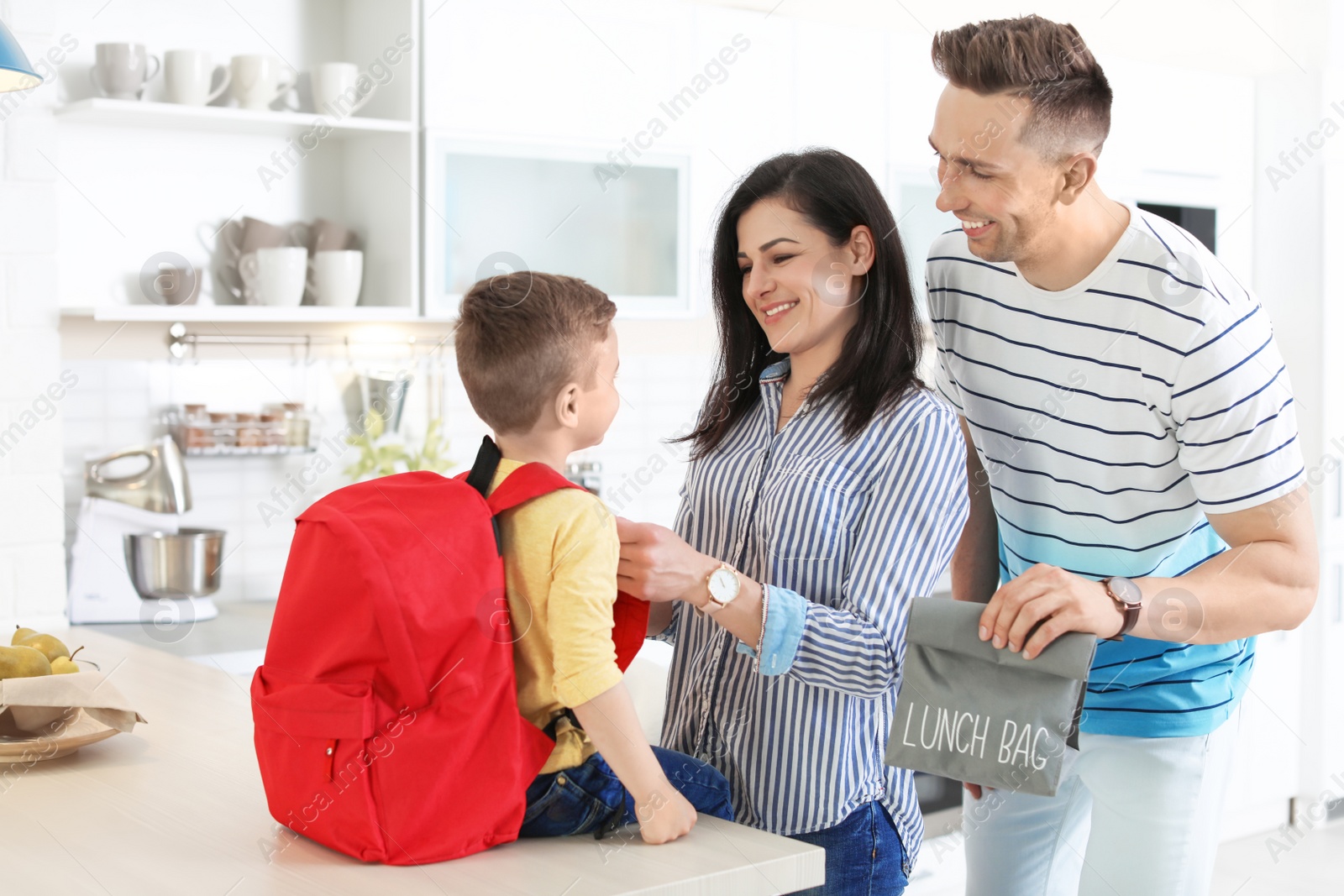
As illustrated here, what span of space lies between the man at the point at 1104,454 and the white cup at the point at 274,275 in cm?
165

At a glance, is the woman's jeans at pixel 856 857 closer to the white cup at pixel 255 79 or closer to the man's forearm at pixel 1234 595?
the man's forearm at pixel 1234 595

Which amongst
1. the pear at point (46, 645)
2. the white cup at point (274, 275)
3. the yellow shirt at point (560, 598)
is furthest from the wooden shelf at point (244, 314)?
the yellow shirt at point (560, 598)

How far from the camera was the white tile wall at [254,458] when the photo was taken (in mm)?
2750

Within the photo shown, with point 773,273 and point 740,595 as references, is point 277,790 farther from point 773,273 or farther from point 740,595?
point 773,273

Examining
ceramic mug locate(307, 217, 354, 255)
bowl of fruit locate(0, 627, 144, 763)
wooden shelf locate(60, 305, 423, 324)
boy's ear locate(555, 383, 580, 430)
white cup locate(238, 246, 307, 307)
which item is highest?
ceramic mug locate(307, 217, 354, 255)

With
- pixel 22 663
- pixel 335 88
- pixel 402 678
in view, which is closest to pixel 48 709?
pixel 22 663

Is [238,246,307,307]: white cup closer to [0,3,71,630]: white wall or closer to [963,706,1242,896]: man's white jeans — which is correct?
[0,3,71,630]: white wall

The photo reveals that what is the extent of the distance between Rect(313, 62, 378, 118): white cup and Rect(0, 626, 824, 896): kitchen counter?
1784 mm

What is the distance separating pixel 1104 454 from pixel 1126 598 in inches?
9.6

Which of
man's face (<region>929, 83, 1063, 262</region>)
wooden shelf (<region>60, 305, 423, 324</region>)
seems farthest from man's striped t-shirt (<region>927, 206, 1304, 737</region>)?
wooden shelf (<region>60, 305, 423, 324</region>)

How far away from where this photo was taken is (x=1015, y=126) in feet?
4.37

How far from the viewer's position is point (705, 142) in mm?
3111

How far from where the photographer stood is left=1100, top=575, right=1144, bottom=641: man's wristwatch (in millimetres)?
1264

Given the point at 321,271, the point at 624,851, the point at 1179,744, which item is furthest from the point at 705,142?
the point at 624,851
